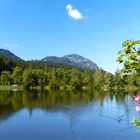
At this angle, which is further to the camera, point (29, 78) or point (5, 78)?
point (5, 78)

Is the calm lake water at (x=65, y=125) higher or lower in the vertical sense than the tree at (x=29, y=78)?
lower

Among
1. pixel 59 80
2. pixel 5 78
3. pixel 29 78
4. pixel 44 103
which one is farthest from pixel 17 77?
pixel 44 103

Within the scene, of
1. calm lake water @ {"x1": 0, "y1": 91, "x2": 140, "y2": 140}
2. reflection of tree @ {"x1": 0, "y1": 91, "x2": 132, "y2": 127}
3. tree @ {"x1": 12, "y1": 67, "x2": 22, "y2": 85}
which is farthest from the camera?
tree @ {"x1": 12, "y1": 67, "x2": 22, "y2": 85}

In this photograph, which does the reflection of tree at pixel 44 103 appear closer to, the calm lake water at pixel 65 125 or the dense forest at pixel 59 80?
the calm lake water at pixel 65 125

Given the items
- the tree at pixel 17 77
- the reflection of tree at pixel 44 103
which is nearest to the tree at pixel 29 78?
the tree at pixel 17 77

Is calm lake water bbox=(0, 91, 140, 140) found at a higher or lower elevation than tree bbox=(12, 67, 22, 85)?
lower

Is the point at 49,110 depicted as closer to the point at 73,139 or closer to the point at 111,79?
the point at 73,139

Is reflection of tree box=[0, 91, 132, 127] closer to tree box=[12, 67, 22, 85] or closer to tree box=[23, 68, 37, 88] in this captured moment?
tree box=[23, 68, 37, 88]

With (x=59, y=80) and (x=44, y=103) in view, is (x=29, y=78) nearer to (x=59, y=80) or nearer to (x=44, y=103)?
(x=59, y=80)

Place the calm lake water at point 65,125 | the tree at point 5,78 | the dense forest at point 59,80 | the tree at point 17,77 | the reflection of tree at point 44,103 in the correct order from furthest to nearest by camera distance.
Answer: the tree at point 5,78 < the tree at point 17,77 < the dense forest at point 59,80 < the reflection of tree at point 44,103 < the calm lake water at point 65,125

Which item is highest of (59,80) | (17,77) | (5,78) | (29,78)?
(17,77)

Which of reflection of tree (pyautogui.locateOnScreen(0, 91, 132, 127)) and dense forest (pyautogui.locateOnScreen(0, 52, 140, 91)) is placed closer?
reflection of tree (pyautogui.locateOnScreen(0, 91, 132, 127))

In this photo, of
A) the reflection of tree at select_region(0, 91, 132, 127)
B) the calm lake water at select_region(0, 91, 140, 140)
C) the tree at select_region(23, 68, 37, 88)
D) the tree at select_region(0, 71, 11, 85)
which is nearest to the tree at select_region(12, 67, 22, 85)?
the tree at select_region(23, 68, 37, 88)

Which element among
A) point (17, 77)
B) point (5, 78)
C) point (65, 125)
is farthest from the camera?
point (5, 78)
